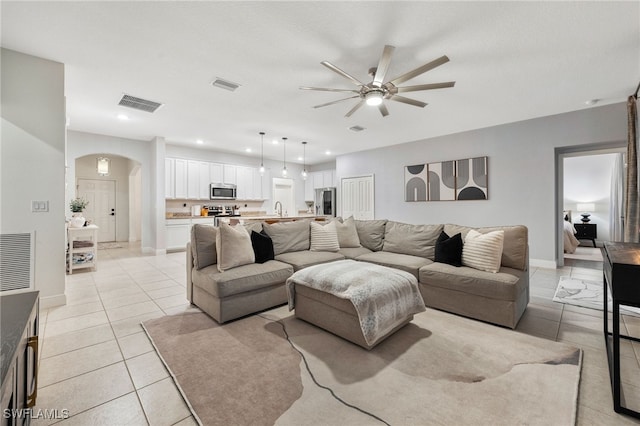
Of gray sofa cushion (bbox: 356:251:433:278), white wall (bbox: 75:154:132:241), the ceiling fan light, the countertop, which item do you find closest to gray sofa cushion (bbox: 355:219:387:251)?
gray sofa cushion (bbox: 356:251:433:278)

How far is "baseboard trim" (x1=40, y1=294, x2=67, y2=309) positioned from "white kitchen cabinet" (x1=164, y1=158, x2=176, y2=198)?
3888 millimetres

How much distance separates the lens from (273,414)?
4.74 feet

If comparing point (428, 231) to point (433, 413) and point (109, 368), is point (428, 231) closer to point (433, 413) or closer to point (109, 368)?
point (433, 413)

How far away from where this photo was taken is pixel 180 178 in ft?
22.5

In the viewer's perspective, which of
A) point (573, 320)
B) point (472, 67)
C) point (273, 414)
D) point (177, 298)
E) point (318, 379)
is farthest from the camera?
point (177, 298)

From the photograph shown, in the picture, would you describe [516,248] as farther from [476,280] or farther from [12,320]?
[12,320]

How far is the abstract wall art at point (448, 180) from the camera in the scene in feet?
18.0

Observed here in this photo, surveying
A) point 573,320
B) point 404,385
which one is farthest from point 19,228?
point 573,320

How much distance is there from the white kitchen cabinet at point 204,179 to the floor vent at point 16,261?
174 inches

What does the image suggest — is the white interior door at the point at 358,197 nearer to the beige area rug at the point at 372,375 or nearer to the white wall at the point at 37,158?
the beige area rug at the point at 372,375

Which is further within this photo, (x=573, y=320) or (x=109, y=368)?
(x=573, y=320)

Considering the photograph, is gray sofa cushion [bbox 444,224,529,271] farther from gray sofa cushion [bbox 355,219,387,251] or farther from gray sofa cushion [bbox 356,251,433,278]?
gray sofa cushion [bbox 355,219,387,251]

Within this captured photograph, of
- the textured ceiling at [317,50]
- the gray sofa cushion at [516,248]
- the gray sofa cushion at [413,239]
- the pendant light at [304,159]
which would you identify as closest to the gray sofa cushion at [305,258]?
the gray sofa cushion at [413,239]

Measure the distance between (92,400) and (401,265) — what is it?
279cm
